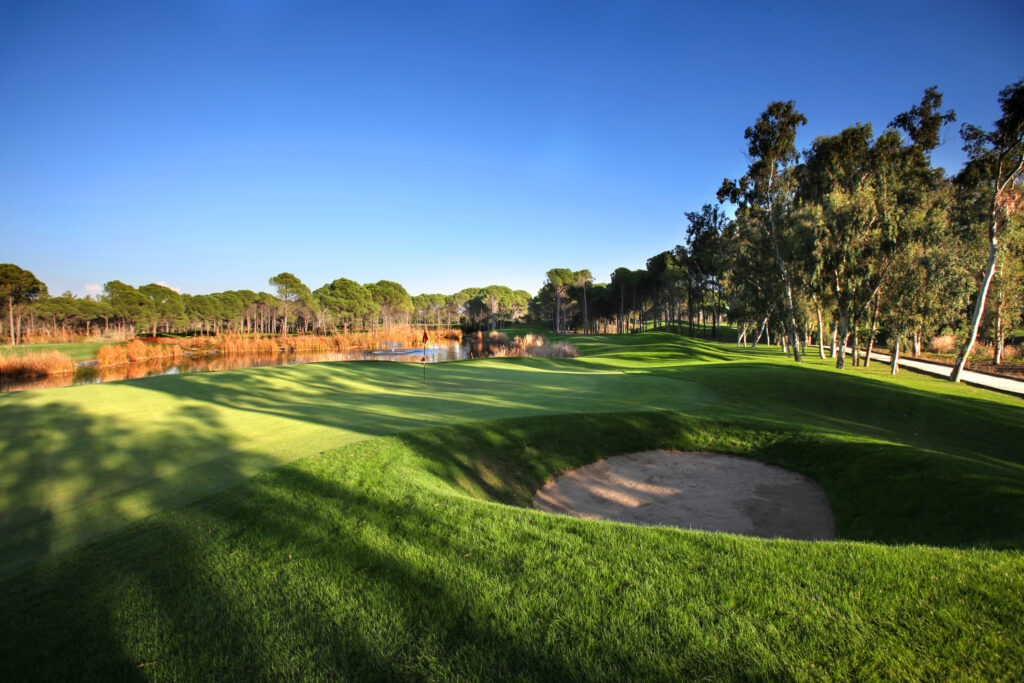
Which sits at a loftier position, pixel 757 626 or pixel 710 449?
pixel 757 626

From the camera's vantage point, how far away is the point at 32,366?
25172 millimetres

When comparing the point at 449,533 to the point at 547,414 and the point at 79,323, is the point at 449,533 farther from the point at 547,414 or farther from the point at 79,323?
the point at 79,323

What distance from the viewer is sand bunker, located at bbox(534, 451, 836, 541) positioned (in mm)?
6652

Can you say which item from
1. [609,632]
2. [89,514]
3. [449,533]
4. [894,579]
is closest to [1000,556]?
[894,579]

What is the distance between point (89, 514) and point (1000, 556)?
836 centimetres

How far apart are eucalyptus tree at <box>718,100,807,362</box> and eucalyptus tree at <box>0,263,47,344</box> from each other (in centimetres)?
5971

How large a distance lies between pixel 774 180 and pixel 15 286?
211 ft

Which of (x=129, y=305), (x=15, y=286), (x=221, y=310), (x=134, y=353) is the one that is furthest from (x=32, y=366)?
(x=221, y=310)

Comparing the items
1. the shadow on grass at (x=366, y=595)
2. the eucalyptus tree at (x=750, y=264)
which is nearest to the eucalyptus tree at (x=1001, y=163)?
the eucalyptus tree at (x=750, y=264)

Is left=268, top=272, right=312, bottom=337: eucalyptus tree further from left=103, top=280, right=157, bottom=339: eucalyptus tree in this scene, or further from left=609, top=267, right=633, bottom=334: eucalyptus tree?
left=609, top=267, right=633, bottom=334: eucalyptus tree

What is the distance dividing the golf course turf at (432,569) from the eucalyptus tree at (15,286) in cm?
4868

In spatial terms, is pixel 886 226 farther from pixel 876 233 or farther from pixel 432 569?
pixel 432 569

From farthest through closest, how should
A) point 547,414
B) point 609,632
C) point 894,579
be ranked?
point 547,414
point 894,579
point 609,632

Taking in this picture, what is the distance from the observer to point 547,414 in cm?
1050
